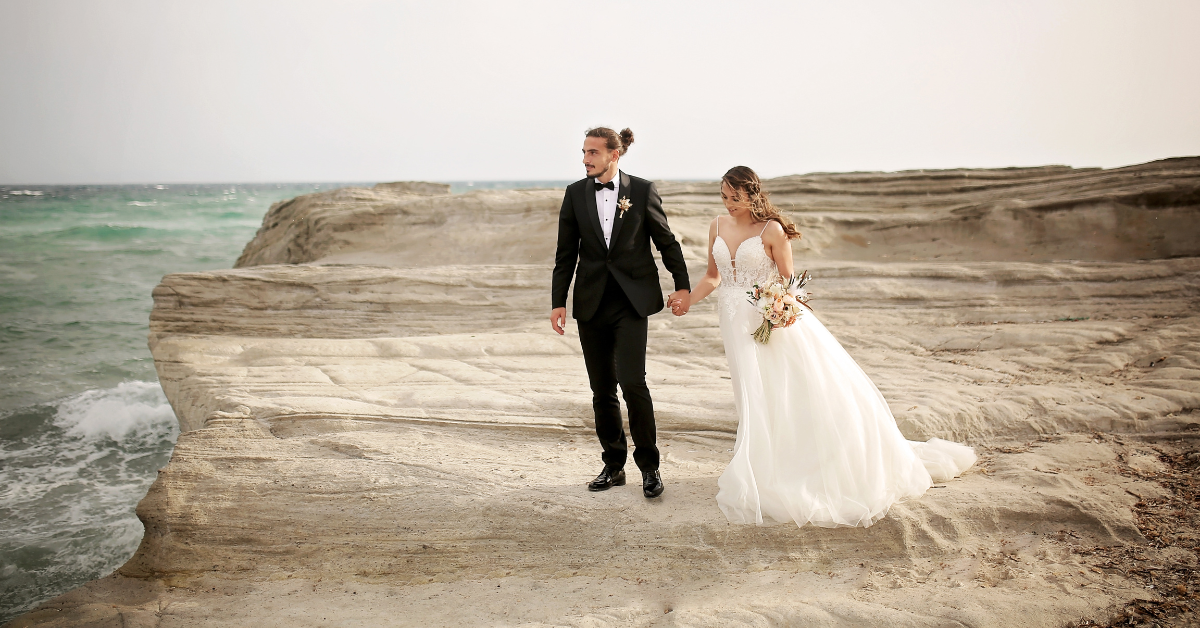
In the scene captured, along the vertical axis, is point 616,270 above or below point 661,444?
above

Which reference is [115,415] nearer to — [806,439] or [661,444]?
[661,444]

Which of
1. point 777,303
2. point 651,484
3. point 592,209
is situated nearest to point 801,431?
point 777,303

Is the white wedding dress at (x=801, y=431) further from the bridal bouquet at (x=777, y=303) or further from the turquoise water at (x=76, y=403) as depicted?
the turquoise water at (x=76, y=403)

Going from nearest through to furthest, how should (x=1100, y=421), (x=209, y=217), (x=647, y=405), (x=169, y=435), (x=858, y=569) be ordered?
(x=858, y=569) < (x=647, y=405) < (x=1100, y=421) < (x=169, y=435) < (x=209, y=217)

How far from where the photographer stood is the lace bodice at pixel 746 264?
3.57 metres

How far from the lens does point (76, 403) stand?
30.9 feet

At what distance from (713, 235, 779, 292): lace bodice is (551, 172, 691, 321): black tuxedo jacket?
0.81ft

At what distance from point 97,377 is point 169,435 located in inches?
184

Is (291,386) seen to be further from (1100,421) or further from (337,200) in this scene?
(337,200)

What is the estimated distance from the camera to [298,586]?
3.74 metres

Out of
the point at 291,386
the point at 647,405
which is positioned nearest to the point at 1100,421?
the point at 647,405

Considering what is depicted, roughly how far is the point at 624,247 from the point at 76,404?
938 centimetres

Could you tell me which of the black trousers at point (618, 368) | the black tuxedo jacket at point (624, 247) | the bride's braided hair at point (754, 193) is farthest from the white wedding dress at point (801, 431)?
the black trousers at point (618, 368)

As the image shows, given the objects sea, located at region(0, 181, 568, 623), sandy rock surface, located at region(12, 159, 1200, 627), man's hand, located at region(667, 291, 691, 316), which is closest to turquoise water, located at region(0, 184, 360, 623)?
sea, located at region(0, 181, 568, 623)
